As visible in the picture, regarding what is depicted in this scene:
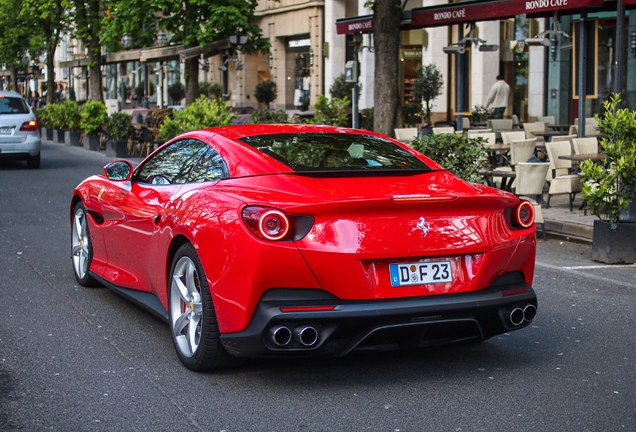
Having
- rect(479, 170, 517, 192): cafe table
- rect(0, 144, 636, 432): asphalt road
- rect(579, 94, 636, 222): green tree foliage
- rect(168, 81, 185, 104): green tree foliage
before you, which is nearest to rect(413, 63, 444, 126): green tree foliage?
rect(479, 170, 517, 192): cafe table

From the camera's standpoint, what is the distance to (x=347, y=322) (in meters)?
5.05

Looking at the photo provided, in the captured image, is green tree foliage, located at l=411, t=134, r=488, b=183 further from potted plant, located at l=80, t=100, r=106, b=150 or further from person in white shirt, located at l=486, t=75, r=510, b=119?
potted plant, located at l=80, t=100, r=106, b=150

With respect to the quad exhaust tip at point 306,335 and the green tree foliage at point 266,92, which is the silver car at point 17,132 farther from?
the green tree foliage at point 266,92

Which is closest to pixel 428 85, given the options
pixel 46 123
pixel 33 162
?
pixel 46 123

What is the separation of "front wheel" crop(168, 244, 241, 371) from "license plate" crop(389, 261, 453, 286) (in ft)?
3.29

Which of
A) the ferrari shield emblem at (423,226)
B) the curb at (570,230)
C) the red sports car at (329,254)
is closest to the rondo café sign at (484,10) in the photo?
the curb at (570,230)

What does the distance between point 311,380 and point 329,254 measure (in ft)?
2.86

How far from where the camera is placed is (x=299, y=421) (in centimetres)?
482

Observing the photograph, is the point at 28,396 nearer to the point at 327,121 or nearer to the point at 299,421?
the point at 299,421

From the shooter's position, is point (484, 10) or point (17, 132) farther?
point (17, 132)

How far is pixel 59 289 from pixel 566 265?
4841mm

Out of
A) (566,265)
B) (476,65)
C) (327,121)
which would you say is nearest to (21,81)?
(476,65)

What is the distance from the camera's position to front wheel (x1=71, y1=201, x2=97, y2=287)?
806 centimetres

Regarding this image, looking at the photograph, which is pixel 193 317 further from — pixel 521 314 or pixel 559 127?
pixel 559 127
